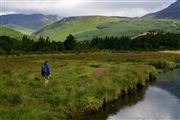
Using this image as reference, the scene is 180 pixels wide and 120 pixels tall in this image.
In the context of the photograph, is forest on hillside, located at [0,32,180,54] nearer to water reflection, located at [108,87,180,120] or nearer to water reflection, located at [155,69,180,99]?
water reflection, located at [155,69,180,99]

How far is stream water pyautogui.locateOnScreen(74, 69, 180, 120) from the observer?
32469 mm

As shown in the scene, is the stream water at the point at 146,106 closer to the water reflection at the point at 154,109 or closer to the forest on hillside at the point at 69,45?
the water reflection at the point at 154,109

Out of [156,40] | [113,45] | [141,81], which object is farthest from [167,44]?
[141,81]

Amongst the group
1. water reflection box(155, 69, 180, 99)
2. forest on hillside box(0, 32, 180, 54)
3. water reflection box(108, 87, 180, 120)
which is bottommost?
water reflection box(108, 87, 180, 120)

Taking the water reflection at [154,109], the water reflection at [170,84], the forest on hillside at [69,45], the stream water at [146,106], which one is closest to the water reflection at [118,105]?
the stream water at [146,106]

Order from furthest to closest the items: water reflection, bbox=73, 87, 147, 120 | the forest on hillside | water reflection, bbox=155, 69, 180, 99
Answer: the forest on hillside, water reflection, bbox=155, 69, 180, 99, water reflection, bbox=73, 87, 147, 120

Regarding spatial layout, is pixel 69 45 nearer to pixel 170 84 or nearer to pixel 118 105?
pixel 170 84

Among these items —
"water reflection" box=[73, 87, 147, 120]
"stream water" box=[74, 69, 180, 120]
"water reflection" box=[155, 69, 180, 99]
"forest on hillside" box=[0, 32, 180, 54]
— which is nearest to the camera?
Answer: "water reflection" box=[73, 87, 147, 120]

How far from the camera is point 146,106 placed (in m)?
37.6

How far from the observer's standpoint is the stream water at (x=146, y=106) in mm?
32469

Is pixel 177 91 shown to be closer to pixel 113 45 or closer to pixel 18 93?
pixel 18 93

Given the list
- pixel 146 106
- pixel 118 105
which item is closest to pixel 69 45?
pixel 146 106

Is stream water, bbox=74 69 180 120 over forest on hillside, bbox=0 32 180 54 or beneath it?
beneath

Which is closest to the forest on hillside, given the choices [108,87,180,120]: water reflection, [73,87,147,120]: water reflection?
[73,87,147,120]: water reflection
